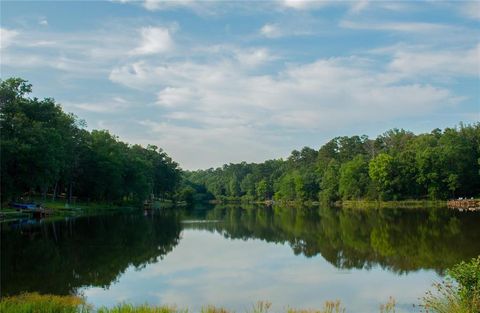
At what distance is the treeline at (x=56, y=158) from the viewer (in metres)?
51.0

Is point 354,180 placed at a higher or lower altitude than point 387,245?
higher

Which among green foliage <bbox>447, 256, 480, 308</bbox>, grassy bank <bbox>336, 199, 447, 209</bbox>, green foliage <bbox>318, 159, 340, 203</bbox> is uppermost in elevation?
green foliage <bbox>318, 159, 340, 203</bbox>

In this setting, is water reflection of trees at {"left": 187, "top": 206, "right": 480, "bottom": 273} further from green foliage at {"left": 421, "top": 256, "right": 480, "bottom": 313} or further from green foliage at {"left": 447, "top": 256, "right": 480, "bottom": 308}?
green foliage at {"left": 447, "top": 256, "right": 480, "bottom": 308}

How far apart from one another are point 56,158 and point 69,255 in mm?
37534

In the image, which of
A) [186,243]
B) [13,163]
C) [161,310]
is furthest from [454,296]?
[13,163]

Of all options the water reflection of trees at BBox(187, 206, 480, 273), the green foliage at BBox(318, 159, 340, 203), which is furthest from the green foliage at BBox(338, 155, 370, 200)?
the water reflection of trees at BBox(187, 206, 480, 273)

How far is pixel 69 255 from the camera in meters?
25.4

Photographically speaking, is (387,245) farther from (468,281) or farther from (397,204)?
(397,204)

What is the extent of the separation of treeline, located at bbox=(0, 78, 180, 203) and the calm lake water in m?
15.3

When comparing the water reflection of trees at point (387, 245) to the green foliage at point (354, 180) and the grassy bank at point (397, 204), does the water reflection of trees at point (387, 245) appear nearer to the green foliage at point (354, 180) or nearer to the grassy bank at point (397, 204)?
the grassy bank at point (397, 204)

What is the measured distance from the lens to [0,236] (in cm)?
3209

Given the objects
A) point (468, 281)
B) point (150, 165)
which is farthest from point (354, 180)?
point (468, 281)

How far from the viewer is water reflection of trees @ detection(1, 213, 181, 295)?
60.4ft

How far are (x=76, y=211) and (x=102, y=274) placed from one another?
48.6m
